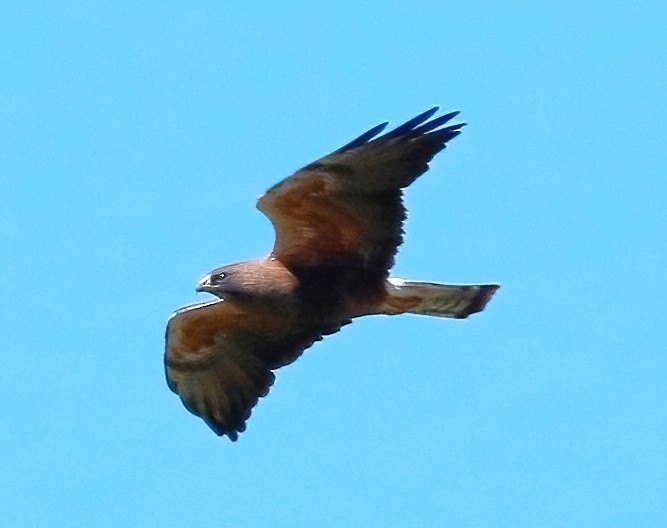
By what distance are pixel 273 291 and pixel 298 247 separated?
0.45m

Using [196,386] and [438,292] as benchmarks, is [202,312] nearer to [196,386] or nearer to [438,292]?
[196,386]

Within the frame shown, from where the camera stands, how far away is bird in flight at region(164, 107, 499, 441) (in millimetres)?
16141

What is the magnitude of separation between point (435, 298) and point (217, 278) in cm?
174

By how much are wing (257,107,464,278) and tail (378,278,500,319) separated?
20 cm

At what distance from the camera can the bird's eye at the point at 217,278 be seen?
16.5m

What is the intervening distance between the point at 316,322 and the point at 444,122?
2001 mm

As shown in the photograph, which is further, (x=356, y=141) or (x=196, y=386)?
(x=196, y=386)

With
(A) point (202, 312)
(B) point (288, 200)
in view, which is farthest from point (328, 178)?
(A) point (202, 312)

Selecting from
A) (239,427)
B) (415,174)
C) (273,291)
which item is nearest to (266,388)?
(239,427)

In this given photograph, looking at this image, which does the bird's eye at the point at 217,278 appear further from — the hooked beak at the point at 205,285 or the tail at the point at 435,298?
the tail at the point at 435,298

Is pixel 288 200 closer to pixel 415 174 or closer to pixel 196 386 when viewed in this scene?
pixel 415 174

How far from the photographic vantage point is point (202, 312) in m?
17.5

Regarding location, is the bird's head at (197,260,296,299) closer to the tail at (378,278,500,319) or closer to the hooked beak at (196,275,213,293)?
the hooked beak at (196,275,213,293)

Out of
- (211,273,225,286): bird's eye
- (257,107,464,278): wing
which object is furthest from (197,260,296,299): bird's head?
(257,107,464,278): wing
